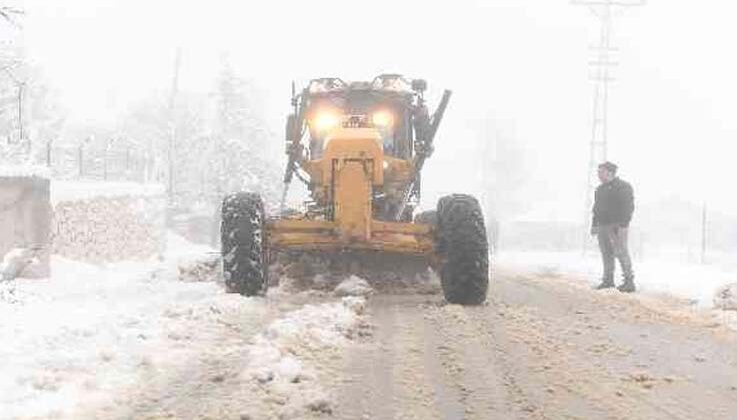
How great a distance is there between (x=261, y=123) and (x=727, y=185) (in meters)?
86.7

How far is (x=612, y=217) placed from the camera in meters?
13.1

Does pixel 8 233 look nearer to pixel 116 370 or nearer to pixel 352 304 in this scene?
pixel 352 304

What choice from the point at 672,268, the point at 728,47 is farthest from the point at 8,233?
the point at 728,47

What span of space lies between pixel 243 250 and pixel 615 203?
19.0 ft

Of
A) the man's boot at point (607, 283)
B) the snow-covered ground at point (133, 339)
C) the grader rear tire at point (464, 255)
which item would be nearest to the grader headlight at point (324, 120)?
the snow-covered ground at point (133, 339)

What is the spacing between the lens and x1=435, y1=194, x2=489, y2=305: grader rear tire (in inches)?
376

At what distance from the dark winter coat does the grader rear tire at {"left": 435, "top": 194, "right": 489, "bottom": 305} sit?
3.91m

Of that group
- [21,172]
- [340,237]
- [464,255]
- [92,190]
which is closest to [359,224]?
[340,237]

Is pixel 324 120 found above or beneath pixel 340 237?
above

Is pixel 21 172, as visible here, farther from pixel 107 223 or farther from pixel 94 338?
pixel 107 223

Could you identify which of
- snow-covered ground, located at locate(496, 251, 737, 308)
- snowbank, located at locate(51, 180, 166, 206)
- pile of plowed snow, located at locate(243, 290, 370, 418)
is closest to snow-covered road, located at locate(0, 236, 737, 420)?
pile of plowed snow, located at locate(243, 290, 370, 418)

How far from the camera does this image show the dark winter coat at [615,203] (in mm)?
13016

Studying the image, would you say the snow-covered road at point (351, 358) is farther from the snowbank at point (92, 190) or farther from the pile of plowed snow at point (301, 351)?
the snowbank at point (92, 190)

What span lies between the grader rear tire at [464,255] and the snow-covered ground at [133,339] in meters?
1.06
